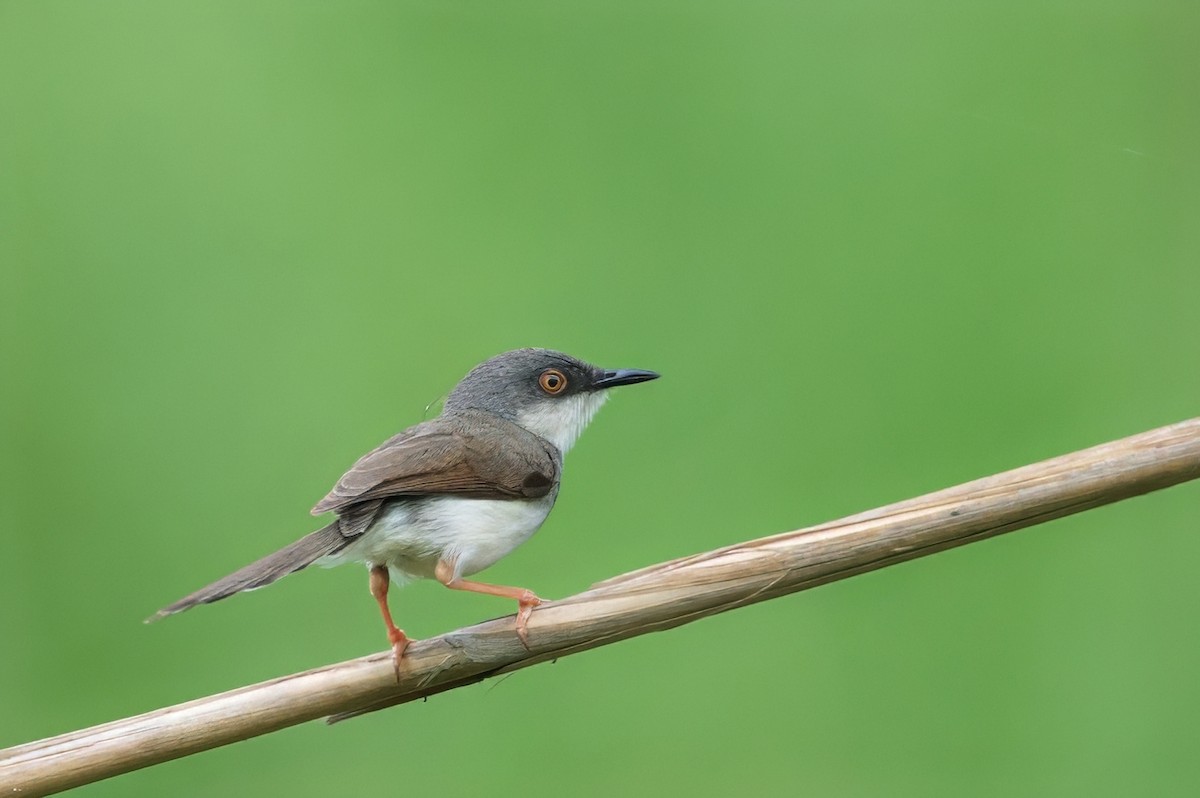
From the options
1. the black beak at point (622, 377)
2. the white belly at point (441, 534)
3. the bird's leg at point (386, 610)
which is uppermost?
the black beak at point (622, 377)

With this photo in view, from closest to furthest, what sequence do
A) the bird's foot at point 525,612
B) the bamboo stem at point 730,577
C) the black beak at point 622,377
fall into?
1. the bamboo stem at point 730,577
2. the bird's foot at point 525,612
3. the black beak at point 622,377

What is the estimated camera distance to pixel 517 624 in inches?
79.0

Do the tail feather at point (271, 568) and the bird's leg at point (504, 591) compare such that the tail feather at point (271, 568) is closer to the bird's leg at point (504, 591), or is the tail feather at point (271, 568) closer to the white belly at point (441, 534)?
the white belly at point (441, 534)

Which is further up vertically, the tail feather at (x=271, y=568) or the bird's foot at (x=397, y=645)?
the tail feather at (x=271, y=568)

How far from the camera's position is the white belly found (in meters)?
2.43

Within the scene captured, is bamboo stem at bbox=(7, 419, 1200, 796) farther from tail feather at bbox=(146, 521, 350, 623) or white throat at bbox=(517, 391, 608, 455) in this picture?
white throat at bbox=(517, 391, 608, 455)

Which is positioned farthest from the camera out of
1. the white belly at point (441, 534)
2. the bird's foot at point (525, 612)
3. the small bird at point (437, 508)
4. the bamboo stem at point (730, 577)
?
the white belly at point (441, 534)

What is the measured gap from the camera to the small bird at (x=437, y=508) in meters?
2.27

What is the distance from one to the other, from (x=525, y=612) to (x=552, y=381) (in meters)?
1.02

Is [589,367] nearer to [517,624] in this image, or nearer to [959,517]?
[517,624]

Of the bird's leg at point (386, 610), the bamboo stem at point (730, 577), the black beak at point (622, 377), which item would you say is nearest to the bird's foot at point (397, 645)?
the bird's leg at point (386, 610)

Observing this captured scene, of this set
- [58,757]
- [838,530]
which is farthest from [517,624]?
[58,757]

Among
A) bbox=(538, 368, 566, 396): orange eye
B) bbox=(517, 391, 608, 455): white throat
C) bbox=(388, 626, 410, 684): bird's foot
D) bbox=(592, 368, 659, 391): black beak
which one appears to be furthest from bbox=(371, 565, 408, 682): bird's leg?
bbox=(592, 368, 659, 391): black beak

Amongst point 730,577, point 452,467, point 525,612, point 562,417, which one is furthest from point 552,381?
point 730,577
